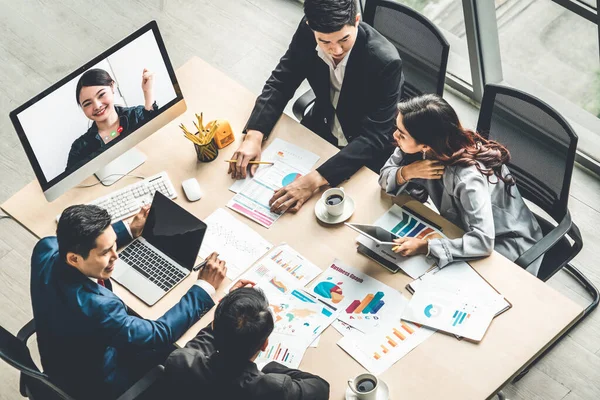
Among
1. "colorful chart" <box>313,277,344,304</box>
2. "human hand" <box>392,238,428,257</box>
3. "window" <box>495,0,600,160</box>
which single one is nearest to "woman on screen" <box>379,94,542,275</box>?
"human hand" <box>392,238,428,257</box>

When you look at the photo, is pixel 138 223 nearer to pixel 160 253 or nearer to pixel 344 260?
pixel 160 253

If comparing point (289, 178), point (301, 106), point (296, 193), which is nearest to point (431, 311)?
point (296, 193)

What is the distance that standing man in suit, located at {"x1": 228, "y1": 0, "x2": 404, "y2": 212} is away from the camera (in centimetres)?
302

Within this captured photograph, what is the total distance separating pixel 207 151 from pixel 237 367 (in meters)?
1.11

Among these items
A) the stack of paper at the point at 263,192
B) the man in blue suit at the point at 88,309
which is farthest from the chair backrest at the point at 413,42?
the man in blue suit at the point at 88,309

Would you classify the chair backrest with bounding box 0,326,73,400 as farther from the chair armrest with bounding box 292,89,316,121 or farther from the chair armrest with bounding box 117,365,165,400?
the chair armrest with bounding box 292,89,316,121

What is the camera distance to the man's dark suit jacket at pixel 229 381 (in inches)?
92.5

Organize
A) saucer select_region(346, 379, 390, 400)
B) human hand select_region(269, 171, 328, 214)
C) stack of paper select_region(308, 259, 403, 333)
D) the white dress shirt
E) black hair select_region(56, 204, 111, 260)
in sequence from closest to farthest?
1. saucer select_region(346, 379, 390, 400)
2. black hair select_region(56, 204, 111, 260)
3. stack of paper select_region(308, 259, 403, 333)
4. human hand select_region(269, 171, 328, 214)
5. the white dress shirt

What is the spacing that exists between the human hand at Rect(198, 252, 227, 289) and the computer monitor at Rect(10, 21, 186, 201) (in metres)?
0.64

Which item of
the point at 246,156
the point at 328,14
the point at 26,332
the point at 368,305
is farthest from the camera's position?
the point at 246,156

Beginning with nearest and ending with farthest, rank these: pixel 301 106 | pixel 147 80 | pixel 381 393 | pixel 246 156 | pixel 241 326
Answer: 1. pixel 241 326
2. pixel 381 393
3. pixel 147 80
4. pixel 246 156
5. pixel 301 106

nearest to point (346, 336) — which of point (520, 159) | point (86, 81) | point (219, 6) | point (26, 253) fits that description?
point (520, 159)

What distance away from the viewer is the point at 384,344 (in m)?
2.63

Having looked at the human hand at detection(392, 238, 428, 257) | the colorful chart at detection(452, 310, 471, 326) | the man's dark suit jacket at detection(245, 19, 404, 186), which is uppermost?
the man's dark suit jacket at detection(245, 19, 404, 186)
